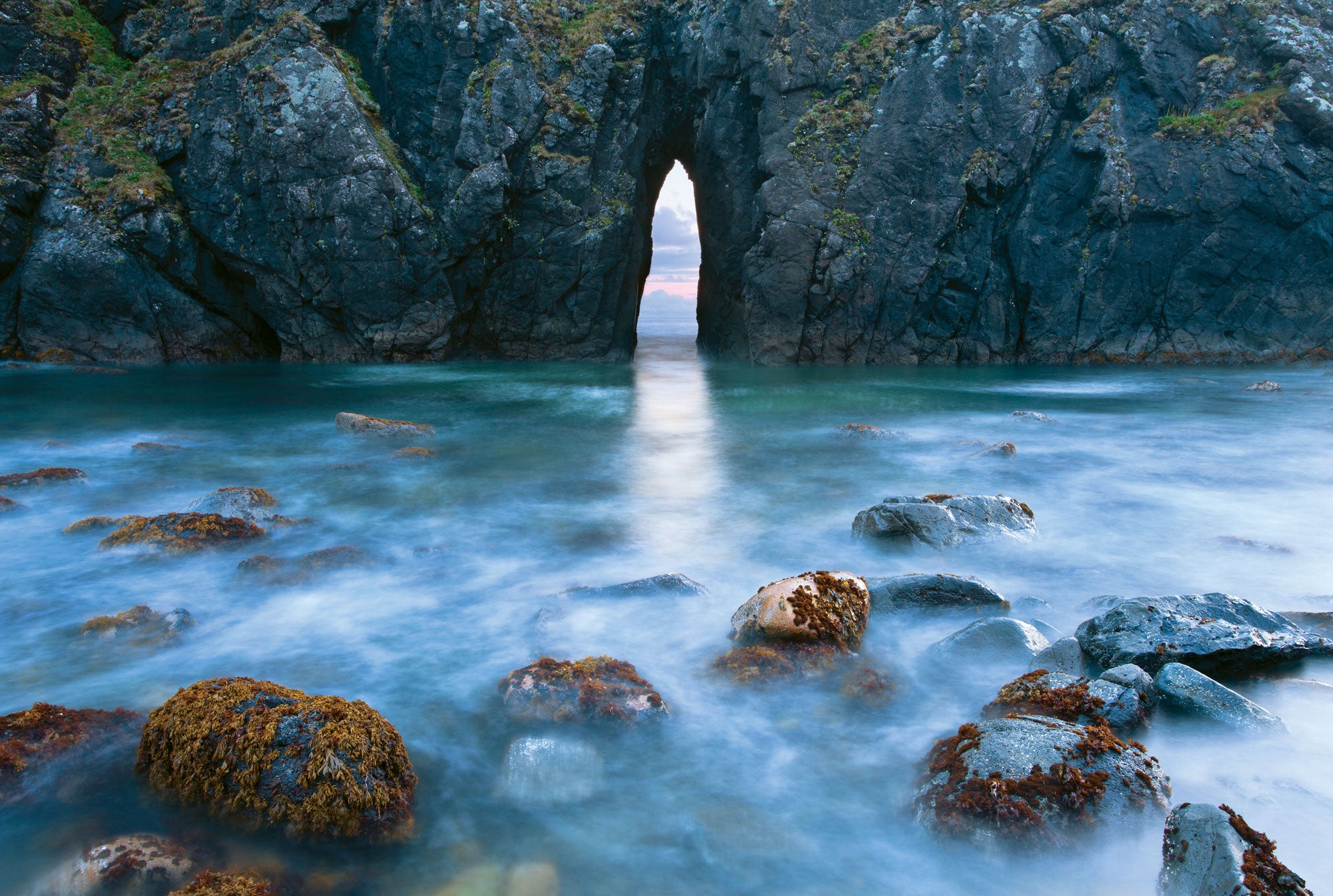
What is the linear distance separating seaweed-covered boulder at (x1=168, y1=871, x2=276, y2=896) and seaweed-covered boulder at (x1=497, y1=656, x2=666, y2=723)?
1707 millimetres

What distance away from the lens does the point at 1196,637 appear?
16.4 feet

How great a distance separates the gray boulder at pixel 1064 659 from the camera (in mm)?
5086

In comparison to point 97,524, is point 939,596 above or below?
above

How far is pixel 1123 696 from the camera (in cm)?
439

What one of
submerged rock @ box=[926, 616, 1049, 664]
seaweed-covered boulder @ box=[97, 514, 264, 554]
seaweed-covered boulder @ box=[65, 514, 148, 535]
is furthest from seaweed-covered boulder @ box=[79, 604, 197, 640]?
submerged rock @ box=[926, 616, 1049, 664]

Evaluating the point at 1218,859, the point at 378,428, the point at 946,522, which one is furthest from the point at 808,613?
the point at 378,428

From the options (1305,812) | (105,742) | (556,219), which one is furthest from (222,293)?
Result: (1305,812)

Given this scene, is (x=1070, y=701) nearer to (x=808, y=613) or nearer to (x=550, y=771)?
(x=808, y=613)

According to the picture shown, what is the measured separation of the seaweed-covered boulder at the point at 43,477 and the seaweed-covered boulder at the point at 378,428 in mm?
4203

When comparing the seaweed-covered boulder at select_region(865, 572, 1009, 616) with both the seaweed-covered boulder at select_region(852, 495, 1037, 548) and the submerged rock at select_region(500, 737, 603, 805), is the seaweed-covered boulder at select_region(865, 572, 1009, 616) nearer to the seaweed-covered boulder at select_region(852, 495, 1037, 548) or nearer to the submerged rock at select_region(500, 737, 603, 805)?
the seaweed-covered boulder at select_region(852, 495, 1037, 548)

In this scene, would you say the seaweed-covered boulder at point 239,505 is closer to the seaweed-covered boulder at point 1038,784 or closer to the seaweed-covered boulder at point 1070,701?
the seaweed-covered boulder at point 1038,784

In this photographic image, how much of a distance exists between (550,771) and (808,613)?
2.22 metres

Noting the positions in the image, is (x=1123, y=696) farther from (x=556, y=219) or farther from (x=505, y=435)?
(x=556, y=219)

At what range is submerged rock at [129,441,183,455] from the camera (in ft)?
40.5
